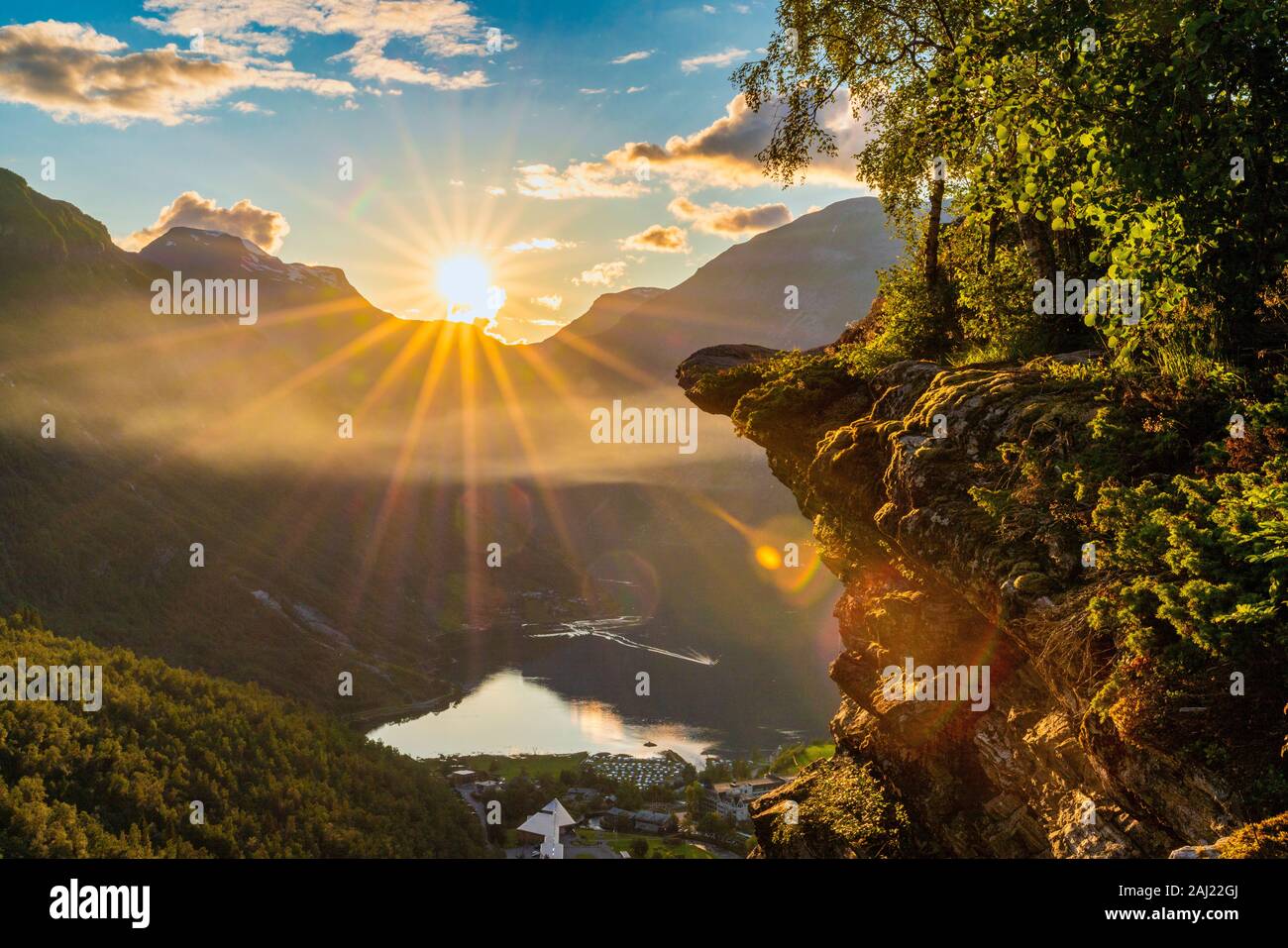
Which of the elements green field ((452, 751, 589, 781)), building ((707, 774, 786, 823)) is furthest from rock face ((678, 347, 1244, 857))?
green field ((452, 751, 589, 781))

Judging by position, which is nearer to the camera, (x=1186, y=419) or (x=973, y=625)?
(x=1186, y=419)

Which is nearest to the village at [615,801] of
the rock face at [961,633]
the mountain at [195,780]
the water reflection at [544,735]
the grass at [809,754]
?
the mountain at [195,780]

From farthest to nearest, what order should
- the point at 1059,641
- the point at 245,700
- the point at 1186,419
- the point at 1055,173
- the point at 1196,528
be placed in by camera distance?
the point at 245,700 → the point at 1055,173 → the point at 1186,419 → the point at 1059,641 → the point at 1196,528

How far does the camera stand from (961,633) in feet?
41.9

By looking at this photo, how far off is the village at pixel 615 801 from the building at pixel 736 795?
0.20 m

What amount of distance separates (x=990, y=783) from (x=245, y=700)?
122 m

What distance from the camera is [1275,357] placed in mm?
9336

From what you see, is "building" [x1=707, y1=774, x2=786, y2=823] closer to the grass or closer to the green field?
the green field

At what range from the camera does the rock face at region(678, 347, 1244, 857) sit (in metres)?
8.27

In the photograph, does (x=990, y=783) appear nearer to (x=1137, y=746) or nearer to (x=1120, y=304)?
(x=1137, y=746)

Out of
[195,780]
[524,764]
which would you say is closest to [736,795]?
[524,764]

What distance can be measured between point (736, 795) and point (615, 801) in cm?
1763
